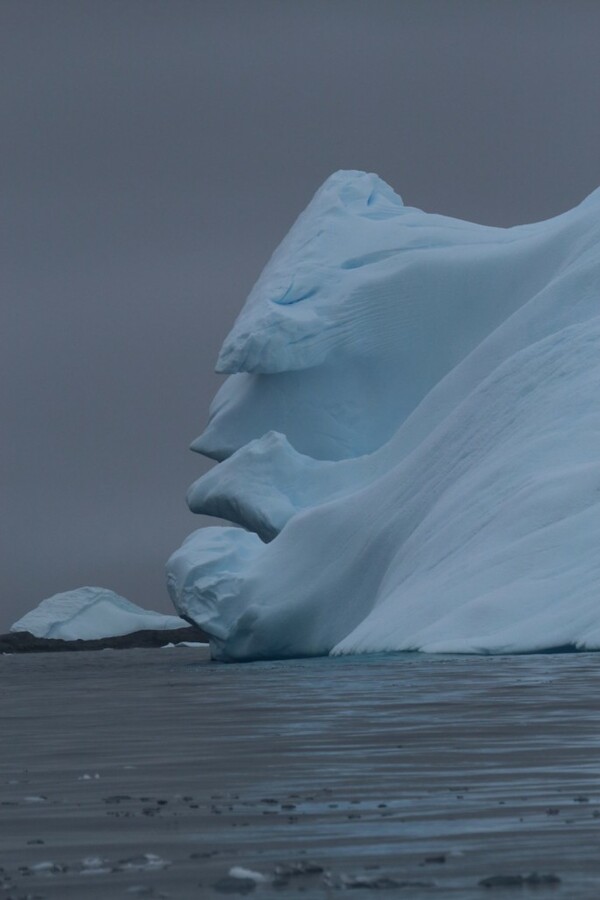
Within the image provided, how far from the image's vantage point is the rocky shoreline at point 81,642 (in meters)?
84.1

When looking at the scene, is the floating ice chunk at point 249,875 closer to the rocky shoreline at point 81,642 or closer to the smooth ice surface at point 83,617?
the rocky shoreline at point 81,642

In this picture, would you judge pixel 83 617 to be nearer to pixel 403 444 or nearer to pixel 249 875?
pixel 403 444

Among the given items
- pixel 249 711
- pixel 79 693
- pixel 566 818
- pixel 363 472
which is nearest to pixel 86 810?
pixel 566 818

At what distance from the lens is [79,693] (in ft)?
47.0

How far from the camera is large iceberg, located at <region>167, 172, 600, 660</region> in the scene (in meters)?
16.8

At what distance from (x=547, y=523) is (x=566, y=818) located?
13.1 meters

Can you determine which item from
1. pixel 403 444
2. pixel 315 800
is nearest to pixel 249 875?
pixel 315 800

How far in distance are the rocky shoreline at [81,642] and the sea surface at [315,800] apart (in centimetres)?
6806

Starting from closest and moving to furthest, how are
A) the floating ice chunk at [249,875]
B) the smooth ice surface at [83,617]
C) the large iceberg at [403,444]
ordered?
the floating ice chunk at [249,875] → the large iceberg at [403,444] → the smooth ice surface at [83,617]

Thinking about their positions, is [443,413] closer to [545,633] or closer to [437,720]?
[545,633]

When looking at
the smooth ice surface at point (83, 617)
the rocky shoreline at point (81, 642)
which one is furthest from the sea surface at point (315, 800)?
the smooth ice surface at point (83, 617)

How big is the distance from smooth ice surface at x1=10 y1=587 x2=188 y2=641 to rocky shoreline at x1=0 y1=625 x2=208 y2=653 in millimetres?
703

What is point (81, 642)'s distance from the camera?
84.4 metres

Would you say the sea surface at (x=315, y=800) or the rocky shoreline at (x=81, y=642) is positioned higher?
the rocky shoreline at (x=81, y=642)
